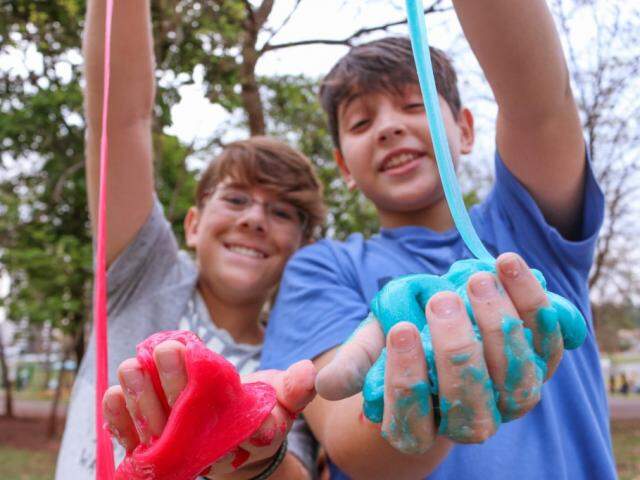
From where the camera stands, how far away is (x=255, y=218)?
5.41 ft

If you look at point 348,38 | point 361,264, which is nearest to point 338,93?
point 361,264

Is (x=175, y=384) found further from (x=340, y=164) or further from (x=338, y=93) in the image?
(x=340, y=164)

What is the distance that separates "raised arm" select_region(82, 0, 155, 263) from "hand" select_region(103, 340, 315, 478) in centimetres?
79

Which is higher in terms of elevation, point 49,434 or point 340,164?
point 340,164

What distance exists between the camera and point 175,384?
69cm

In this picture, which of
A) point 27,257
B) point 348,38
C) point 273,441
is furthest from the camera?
point 27,257

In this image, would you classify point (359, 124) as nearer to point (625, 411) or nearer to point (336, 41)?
point (336, 41)

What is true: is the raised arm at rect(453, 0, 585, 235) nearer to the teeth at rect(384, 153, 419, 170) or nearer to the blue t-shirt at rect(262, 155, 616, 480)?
the blue t-shirt at rect(262, 155, 616, 480)

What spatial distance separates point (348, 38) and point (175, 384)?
3150 mm

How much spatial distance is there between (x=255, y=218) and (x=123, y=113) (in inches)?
17.2

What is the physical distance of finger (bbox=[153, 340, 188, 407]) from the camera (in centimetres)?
68

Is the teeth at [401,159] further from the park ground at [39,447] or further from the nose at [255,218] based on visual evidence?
the park ground at [39,447]

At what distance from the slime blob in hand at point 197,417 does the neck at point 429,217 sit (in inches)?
28.6

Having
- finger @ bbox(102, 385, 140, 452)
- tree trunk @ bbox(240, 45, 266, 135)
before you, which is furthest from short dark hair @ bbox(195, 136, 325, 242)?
tree trunk @ bbox(240, 45, 266, 135)
